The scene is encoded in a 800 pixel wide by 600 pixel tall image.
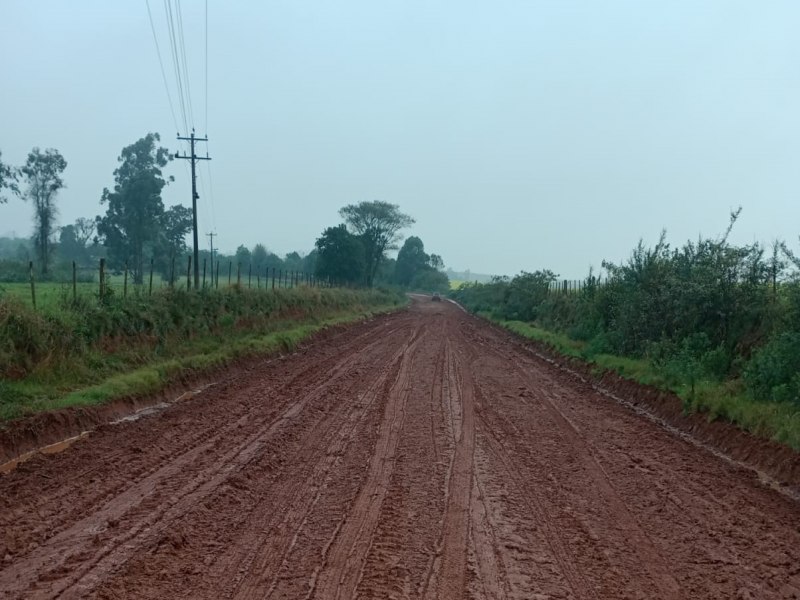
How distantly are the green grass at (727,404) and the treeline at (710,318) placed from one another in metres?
0.17

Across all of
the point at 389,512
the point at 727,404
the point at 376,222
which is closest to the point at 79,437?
the point at 389,512

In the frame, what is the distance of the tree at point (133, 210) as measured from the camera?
65.4 m

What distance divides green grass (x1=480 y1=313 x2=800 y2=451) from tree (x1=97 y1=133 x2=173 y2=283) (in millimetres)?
56253

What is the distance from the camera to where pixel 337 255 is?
7225 centimetres

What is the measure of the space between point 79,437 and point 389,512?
580cm

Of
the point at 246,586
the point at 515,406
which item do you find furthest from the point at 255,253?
the point at 246,586

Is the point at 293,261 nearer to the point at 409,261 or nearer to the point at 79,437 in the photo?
the point at 409,261

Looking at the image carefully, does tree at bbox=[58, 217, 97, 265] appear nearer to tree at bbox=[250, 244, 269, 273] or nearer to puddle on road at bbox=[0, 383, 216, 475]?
tree at bbox=[250, 244, 269, 273]

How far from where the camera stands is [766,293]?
14578mm

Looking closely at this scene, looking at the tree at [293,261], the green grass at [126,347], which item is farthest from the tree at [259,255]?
the green grass at [126,347]

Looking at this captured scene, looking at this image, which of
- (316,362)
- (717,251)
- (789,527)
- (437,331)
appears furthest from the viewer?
(437,331)

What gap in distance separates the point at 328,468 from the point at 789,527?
531cm

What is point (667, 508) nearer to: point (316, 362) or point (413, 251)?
point (316, 362)

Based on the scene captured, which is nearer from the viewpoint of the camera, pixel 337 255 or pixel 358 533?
pixel 358 533
